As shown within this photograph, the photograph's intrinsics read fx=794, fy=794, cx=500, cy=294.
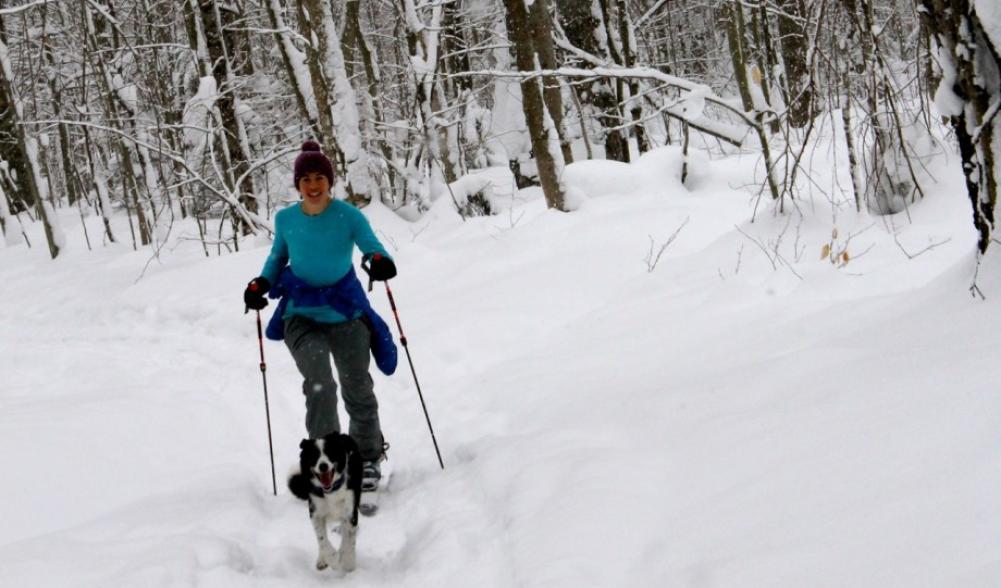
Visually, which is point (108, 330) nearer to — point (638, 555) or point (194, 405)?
point (194, 405)

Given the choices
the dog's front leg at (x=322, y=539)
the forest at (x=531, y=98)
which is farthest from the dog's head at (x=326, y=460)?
the forest at (x=531, y=98)

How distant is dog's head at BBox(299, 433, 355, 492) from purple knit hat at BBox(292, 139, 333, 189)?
153cm

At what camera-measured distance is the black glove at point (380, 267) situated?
4.47 meters

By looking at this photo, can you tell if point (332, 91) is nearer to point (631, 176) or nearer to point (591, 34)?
point (631, 176)

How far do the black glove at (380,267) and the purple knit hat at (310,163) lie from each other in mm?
556

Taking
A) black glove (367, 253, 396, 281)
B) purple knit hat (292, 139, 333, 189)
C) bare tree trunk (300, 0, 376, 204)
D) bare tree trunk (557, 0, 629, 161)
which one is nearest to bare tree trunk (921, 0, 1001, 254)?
black glove (367, 253, 396, 281)

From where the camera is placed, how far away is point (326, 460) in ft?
12.1

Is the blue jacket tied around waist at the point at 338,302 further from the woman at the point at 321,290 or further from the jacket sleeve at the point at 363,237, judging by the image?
the jacket sleeve at the point at 363,237

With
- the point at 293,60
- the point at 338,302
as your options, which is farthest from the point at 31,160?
the point at 338,302

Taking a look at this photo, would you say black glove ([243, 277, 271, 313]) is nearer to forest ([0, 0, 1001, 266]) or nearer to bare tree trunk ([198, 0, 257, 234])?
forest ([0, 0, 1001, 266])

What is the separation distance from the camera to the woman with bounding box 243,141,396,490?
4512mm

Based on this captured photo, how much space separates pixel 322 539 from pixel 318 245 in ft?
5.49

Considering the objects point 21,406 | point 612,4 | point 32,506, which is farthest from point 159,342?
point 612,4

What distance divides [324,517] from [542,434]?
1.36 m
